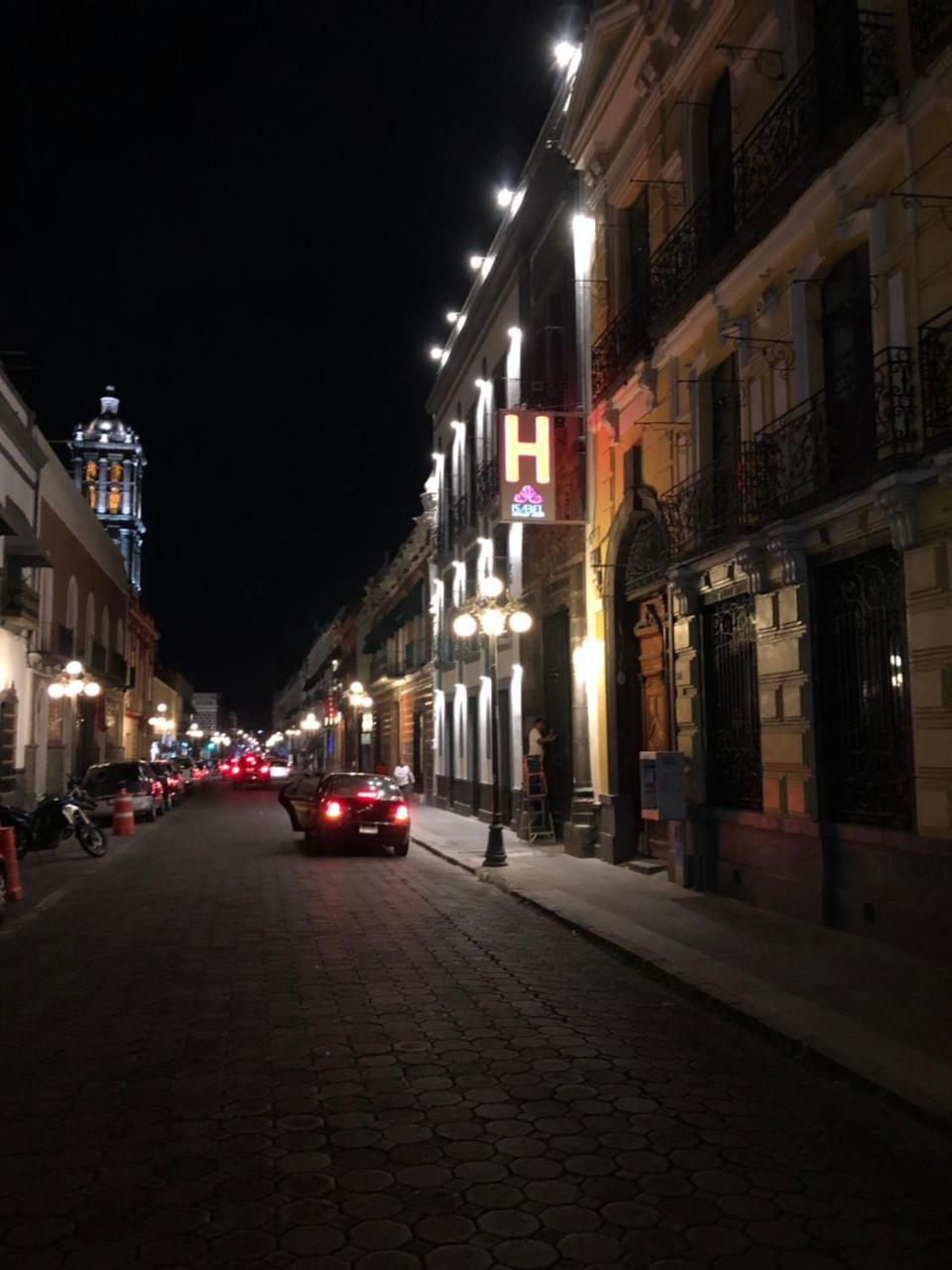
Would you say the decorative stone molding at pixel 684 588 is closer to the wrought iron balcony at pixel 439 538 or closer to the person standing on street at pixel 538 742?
the person standing on street at pixel 538 742

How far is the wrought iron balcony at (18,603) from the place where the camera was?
84.7 ft

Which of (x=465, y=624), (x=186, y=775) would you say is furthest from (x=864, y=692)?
(x=186, y=775)

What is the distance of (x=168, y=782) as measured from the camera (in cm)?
3581

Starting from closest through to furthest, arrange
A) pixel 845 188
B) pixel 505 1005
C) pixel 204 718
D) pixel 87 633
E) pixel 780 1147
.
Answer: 1. pixel 780 1147
2. pixel 505 1005
3. pixel 845 188
4. pixel 87 633
5. pixel 204 718

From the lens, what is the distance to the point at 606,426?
17469 mm

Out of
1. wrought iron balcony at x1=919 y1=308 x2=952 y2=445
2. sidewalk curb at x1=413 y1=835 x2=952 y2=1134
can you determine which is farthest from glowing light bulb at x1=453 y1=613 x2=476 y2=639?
wrought iron balcony at x1=919 y1=308 x2=952 y2=445

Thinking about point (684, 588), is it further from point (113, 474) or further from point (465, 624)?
point (113, 474)

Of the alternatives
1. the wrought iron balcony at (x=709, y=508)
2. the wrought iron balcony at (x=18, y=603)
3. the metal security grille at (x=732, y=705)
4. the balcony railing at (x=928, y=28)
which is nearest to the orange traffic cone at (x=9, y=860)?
the metal security grille at (x=732, y=705)

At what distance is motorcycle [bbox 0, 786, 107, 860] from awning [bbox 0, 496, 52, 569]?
6.84m

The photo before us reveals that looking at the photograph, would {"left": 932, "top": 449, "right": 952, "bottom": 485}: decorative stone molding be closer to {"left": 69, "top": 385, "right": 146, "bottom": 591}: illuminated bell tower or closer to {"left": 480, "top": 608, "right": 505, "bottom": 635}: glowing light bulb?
{"left": 480, "top": 608, "right": 505, "bottom": 635}: glowing light bulb

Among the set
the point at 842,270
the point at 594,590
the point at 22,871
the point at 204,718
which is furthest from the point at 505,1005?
the point at 204,718

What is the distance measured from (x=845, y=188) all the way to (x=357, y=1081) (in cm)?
933

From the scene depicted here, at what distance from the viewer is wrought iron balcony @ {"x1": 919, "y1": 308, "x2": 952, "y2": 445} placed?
29.2 ft

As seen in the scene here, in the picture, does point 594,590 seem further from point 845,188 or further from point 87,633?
point 87,633
